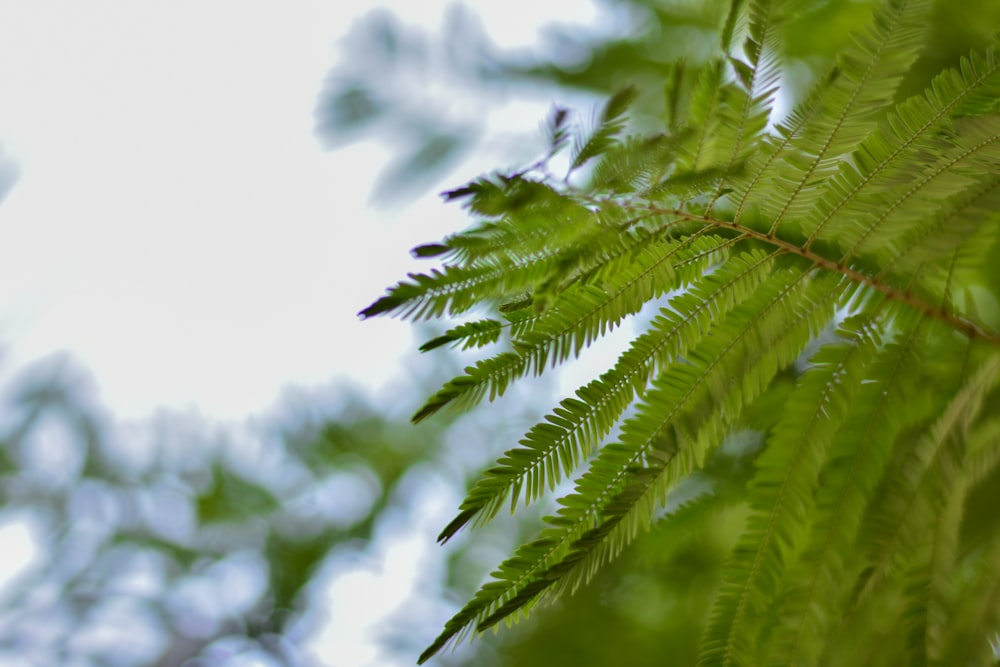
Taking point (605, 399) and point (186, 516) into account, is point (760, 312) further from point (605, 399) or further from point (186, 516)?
point (186, 516)

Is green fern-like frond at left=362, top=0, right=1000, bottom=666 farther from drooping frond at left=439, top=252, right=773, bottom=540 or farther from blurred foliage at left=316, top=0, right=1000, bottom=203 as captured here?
blurred foliage at left=316, top=0, right=1000, bottom=203

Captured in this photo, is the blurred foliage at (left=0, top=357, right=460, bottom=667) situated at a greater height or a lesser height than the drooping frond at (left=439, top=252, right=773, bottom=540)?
greater

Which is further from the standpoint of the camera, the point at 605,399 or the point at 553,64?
the point at 553,64

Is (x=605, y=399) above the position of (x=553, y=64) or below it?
below

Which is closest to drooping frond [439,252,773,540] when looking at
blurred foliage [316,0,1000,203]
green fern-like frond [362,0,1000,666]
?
green fern-like frond [362,0,1000,666]

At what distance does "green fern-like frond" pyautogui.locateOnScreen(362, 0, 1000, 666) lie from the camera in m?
0.77

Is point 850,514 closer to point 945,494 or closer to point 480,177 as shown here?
point 945,494

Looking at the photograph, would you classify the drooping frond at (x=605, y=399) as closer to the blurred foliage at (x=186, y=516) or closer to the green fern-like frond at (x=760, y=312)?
the green fern-like frond at (x=760, y=312)

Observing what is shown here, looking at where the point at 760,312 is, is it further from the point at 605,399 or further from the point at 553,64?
the point at 553,64

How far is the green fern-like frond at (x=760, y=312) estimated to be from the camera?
771mm

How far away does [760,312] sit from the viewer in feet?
2.74

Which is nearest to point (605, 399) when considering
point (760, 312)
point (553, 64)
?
point (760, 312)

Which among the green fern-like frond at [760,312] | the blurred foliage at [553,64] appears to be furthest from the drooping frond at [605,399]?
the blurred foliage at [553,64]

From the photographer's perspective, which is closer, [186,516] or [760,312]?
[760,312]
